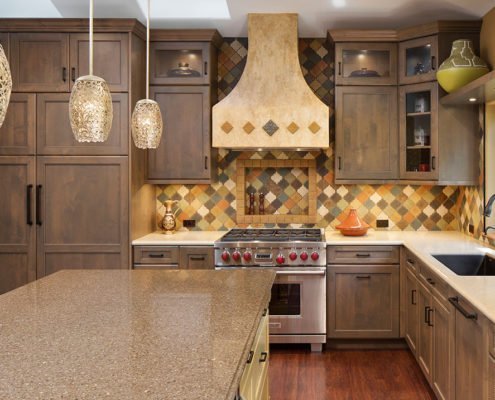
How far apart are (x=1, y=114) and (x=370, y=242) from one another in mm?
3282

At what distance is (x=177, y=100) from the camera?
441 cm

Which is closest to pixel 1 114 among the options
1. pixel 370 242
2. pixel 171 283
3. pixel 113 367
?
pixel 113 367

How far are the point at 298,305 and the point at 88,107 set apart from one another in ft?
9.06

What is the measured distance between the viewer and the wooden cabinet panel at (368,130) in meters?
4.38

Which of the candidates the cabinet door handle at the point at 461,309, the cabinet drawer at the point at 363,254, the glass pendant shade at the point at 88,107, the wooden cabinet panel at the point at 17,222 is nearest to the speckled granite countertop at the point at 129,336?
the glass pendant shade at the point at 88,107

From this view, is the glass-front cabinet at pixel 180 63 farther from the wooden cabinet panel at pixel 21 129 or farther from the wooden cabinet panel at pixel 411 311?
the wooden cabinet panel at pixel 411 311

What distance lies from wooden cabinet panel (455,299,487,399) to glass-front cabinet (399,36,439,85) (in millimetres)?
2257

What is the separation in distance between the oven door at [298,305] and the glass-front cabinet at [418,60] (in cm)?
174

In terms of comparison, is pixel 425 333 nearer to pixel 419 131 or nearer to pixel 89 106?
pixel 419 131

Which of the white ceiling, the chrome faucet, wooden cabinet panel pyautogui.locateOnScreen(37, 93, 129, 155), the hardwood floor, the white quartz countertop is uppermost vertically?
the white ceiling

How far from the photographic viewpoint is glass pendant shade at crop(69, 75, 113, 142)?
1.77m

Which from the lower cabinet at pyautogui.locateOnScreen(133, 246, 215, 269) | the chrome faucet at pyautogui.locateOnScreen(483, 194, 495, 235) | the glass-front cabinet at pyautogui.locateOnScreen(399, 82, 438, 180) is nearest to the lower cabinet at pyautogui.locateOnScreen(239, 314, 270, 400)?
the lower cabinet at pyautogui.locateOnScreen(133, 246, 215, 269)

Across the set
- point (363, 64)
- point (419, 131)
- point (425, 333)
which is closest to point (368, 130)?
point (419, 131)

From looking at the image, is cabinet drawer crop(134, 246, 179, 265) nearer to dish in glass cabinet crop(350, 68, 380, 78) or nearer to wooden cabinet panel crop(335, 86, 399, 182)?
wooden cabinet panel crop(335, 86, 399, 182)
